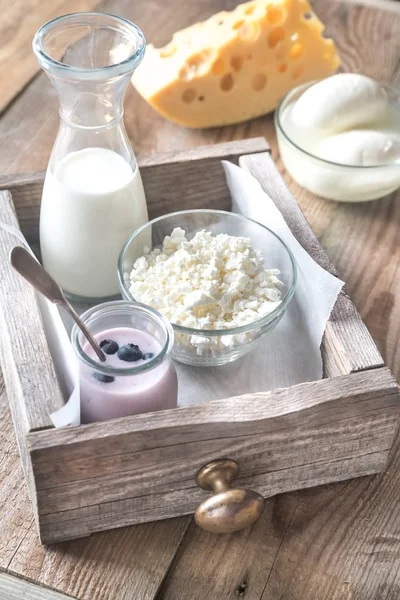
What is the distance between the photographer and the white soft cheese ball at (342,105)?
36.5 inches

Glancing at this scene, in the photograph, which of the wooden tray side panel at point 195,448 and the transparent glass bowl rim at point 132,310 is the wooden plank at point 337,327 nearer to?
the wooden tray side panel at point 195,448

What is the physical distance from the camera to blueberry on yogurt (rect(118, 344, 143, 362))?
60 centimetres

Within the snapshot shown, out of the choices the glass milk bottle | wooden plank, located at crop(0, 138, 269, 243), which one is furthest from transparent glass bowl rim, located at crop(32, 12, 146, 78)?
wooden plank, located at crop(0, 138, 269, 243)

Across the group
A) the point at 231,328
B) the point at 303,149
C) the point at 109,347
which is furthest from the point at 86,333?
the point at 303,149

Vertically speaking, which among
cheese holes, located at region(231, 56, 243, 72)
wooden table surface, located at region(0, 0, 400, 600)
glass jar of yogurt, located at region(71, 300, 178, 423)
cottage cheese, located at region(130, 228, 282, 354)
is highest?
glass jar of yogurt, located at region(71, 300, 178, 423)

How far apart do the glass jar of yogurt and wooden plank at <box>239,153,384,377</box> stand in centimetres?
14

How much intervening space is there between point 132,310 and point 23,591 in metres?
0.23

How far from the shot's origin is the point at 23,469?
649 mm

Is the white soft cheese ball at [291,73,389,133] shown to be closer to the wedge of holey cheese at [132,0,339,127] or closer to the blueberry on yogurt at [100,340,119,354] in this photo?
the wedge of holey cheese at [132,0,339,127]

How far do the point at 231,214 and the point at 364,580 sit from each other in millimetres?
367

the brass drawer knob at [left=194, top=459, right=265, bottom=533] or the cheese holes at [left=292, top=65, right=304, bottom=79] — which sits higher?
the brass drawer knob at [left=194, top=459, right=265, bottom=533]

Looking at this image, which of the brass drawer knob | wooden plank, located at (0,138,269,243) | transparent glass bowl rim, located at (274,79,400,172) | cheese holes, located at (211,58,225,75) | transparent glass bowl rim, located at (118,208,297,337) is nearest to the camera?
the brass drawer knob

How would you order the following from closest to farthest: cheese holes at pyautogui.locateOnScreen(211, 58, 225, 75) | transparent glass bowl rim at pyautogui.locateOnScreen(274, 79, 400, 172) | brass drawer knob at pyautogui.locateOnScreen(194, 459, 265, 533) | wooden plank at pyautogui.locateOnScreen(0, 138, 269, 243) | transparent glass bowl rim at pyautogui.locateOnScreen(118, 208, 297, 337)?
brass drawer knob at pyautogui.locateOnScreen(194, 459, 265, 533)
transparent glass bowl rim at pyautogui.locateOnScreen(118, 208, 297, 337)
wooden plank at pyautogui.locateOnScreen(0, 138, 269, 243)
transparent glass bowl rim at pyautogui.locateOnScreen(274, 79, 400, 172)
cheese holes at pyautogui.locateOnScreen(211, 58, 225, 75)

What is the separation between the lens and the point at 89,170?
2.36ft
